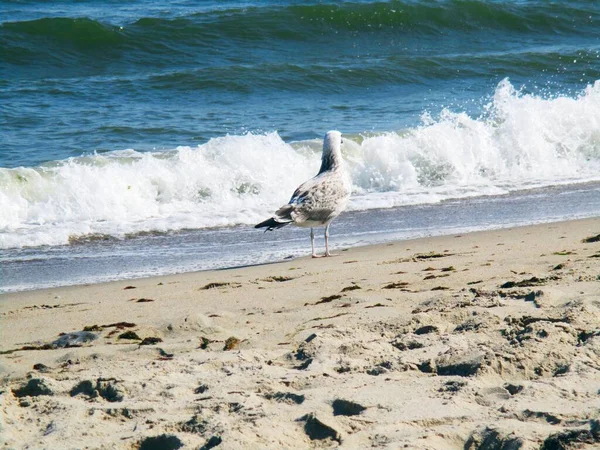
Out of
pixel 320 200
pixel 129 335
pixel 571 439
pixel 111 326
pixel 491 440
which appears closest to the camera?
pixel 571 439

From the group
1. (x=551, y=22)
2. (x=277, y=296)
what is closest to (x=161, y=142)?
(x=277, y=296)

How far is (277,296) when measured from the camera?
18.4 ft

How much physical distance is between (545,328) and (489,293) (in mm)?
920

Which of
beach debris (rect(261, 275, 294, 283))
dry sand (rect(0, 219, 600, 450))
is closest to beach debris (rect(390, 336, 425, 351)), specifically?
dry sand (rect(0, 219, 600, 450))

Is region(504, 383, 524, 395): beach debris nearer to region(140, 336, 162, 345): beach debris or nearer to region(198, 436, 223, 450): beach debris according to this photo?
region(198, 436, 223, 450): beach debris

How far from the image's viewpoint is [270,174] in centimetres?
1151

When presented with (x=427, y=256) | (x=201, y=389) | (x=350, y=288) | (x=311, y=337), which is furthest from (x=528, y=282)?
(x=201, y=389)

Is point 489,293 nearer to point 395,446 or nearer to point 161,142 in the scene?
point 395,446

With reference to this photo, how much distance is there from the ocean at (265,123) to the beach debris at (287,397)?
12.8 ft

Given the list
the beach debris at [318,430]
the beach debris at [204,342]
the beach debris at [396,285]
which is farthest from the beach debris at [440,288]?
the beach debris at [318,430]

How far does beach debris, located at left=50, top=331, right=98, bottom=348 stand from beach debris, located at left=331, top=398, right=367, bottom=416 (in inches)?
71.2

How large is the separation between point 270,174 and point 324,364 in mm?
7762

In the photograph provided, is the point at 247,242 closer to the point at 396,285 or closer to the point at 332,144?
the point at 332,144

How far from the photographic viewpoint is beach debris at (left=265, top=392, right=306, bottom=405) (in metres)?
3.44
